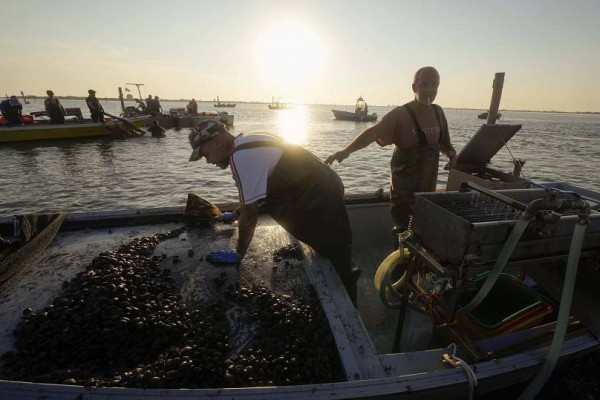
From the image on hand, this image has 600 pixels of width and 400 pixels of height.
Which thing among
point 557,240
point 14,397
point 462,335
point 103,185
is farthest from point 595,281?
point 103,185

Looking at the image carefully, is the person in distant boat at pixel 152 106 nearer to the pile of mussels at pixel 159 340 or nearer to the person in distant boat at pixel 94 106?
the person in distant boat at pixel 94 106

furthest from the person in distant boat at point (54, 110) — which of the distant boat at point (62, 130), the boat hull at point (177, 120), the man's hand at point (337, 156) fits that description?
the man's hand at point (337, 156)

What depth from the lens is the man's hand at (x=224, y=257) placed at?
3564 millimetres

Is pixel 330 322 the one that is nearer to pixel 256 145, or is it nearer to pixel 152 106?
pixel 256 145

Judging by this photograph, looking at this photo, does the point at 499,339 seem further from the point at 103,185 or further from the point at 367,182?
the point at 103,185

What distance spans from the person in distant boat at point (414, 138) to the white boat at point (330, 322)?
1206 millimetres

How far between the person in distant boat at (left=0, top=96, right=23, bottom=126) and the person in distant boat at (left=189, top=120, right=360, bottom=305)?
2289 centimetres

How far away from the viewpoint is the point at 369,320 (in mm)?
4141

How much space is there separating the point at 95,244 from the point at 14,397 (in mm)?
2305

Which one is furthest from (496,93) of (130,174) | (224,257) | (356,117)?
(356,117)

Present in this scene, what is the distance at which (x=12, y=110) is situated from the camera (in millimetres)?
18891

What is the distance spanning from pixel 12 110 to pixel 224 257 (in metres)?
23.5

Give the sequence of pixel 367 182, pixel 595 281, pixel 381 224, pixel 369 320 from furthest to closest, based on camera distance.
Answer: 1. pixel 367 182
2. pixel 381 224
3. pixel 369 320
4. pixel 595 281

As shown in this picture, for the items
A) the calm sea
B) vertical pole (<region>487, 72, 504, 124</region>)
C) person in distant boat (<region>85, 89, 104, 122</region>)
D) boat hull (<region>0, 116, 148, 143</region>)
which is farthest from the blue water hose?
boat hull (<region>0, 116, 148, 143</region>)
